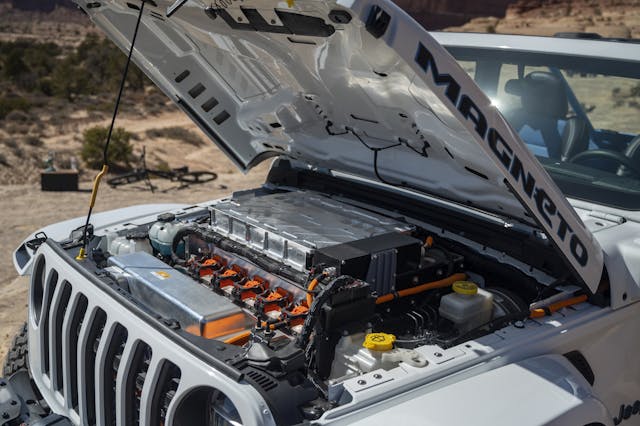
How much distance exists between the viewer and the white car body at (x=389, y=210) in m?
2.38

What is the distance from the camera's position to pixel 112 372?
2857mm

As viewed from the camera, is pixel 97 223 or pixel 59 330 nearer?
pixel 59 330

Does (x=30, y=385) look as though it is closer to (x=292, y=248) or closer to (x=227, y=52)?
(x=292, y=248)

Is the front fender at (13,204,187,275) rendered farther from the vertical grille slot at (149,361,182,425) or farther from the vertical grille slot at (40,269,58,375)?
the vertical grille slot at (149,361,182,425)

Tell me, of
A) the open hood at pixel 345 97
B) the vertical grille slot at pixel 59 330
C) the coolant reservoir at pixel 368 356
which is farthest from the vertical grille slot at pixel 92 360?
the open hood at pixel 345 97

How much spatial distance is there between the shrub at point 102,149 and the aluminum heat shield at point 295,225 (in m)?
10.6

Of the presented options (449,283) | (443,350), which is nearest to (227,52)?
(449,283)

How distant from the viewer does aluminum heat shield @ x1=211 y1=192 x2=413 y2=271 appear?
3.19 m

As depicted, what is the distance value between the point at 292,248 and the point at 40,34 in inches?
2157

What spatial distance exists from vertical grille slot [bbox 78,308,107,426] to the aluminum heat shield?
80 cm

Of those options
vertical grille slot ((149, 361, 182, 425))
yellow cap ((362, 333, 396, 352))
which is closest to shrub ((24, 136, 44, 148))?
vertical grille slot ((149, 361, 182, 425))

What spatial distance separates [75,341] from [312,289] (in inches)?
44.8

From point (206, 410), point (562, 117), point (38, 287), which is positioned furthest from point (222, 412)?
point (562, 117)

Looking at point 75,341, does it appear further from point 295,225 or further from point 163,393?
point 295,225
